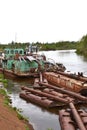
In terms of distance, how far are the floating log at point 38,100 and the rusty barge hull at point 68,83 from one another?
364 centimetres

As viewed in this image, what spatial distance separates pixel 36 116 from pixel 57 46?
482 feet

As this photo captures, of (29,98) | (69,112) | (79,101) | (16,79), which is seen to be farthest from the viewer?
(16,79)

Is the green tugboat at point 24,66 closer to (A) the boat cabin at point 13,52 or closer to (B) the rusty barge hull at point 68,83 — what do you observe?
(A) the boat cabin at point 13,52

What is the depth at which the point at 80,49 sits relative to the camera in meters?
102

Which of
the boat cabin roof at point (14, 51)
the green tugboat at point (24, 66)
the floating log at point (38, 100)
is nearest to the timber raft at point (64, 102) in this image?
the floating log at point (38, 100)

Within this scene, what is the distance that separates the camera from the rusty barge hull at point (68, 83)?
2393 centimetres

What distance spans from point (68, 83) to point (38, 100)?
20.5 ft

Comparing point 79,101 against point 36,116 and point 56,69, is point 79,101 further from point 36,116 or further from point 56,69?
point 56,69

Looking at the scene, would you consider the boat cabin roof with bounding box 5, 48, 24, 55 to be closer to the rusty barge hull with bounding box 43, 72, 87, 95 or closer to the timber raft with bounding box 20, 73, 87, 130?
the rusty barge hull with bounding box 43, 72, 87, 95

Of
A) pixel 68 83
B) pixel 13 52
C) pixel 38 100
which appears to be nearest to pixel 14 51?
pixel 13 52

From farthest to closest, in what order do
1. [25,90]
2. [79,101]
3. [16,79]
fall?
1. [16,79]
2. [25,90]
3. [79,101]

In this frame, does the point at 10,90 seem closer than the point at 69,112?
No

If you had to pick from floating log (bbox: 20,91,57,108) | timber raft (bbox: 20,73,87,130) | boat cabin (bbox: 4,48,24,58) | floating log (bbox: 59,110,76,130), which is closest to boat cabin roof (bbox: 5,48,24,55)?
boat cabin (bbox: 4,48,24,58)

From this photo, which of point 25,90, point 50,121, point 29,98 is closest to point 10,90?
point 25,90
